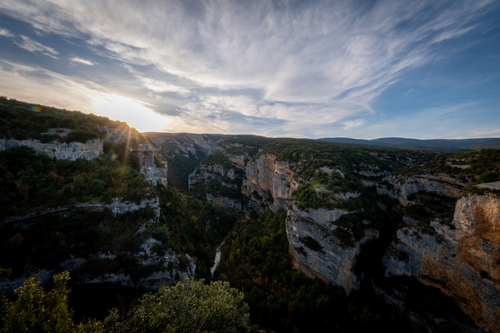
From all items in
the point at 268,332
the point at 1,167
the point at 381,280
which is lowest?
the point at 268,332

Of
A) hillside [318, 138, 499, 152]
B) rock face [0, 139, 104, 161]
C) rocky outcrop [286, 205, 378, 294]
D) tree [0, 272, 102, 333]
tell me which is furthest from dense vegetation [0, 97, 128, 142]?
hillside [318, 138, 499, 152]

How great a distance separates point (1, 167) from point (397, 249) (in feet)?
142

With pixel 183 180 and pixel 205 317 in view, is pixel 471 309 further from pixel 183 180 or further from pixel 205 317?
pixel 183 180

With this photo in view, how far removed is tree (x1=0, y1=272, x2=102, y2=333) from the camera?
624cm

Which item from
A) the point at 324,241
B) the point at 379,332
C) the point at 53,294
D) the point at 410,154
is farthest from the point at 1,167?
the point at 410,154

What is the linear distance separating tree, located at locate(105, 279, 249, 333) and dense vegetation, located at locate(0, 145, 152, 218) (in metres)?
14.6

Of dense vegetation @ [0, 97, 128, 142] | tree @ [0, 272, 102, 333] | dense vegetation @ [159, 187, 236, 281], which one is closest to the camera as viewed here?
tree @ [0, 272, 102, 333]

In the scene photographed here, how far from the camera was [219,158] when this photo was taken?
8350cm

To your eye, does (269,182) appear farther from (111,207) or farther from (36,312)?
(36,312)

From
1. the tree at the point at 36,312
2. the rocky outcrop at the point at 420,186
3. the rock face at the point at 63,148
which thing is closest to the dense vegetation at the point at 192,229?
the rock face at the point at 63,148

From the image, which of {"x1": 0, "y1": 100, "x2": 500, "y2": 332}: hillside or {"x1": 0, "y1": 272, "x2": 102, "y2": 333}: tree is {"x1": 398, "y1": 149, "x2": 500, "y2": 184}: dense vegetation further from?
{"x1": 0, "y1": 272, "x2": 102, "y2": 333}: tree

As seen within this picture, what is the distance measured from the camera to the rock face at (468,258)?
1396cm

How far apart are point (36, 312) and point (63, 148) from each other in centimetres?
2267

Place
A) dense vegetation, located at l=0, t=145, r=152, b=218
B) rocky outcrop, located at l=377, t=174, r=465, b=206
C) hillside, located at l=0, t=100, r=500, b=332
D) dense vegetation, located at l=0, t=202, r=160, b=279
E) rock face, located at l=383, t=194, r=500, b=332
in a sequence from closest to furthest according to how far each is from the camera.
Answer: rock face, located at l=383, t=194, r=500, b=332, hillside, located at l=0, t=100, r=500, b=332, dense vegetation, located at l=0, t=202, r=160, b=279, dense vegetation, located at l=0, t=145, r=152, b=218, rocky outcrop, located at l=377, t=174, r=465, b=206
